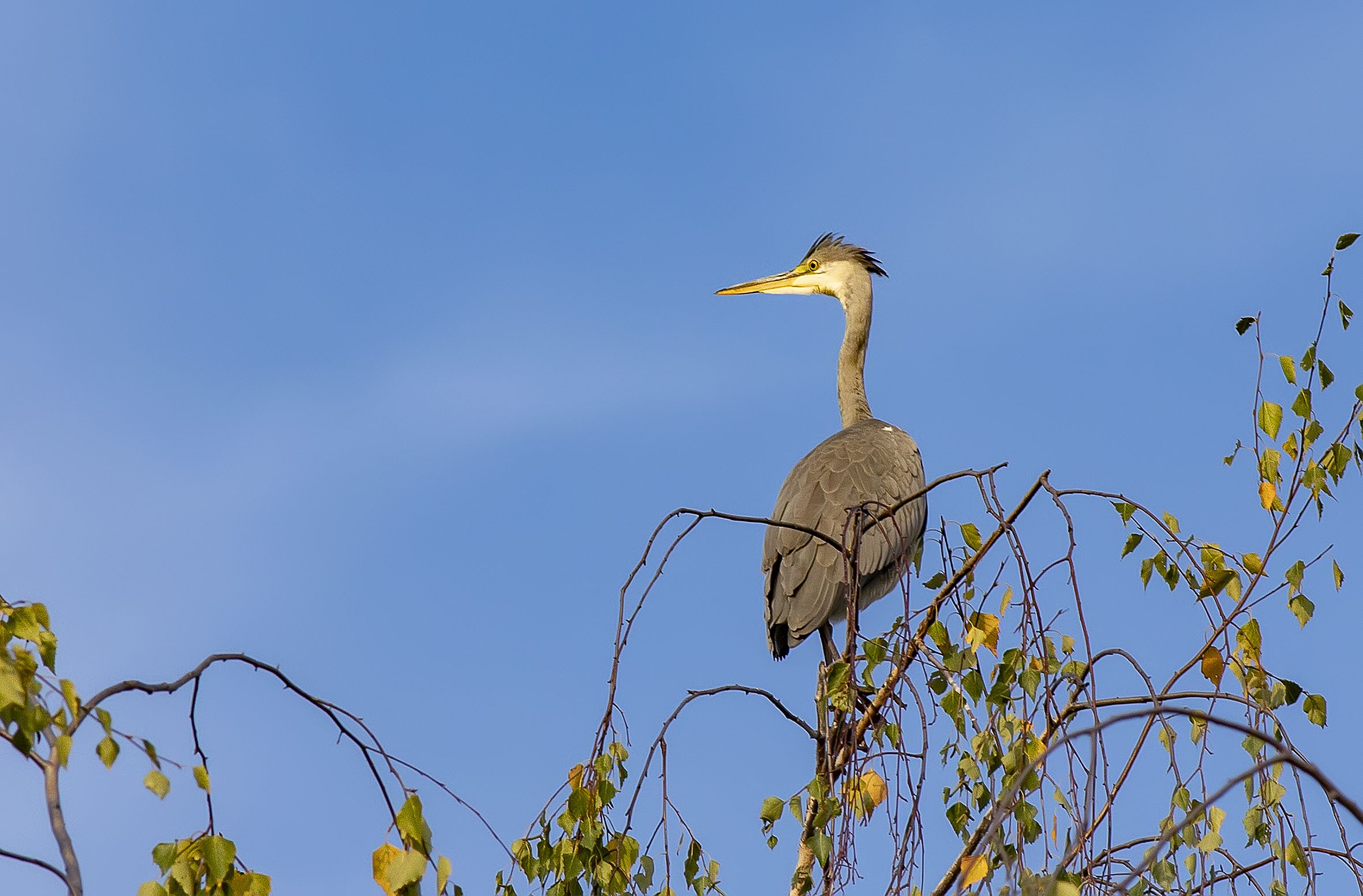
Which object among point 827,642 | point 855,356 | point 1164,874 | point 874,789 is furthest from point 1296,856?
point 855,356

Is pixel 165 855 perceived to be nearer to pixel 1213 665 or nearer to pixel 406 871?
pixel 406 871

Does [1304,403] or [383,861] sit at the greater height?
[1304,403]

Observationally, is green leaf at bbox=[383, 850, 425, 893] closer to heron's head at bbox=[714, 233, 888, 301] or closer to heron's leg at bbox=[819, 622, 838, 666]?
heron's leg at bbox=[819, 622, 838, 666]

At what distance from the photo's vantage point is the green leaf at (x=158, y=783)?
6.52 feet

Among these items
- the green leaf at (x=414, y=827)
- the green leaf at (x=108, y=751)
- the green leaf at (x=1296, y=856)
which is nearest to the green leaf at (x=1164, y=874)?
the green leaf at (x=1296, y=856)

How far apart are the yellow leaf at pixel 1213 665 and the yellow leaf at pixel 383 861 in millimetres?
1678

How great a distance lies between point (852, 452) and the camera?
260 inches

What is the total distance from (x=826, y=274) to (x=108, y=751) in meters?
7.04

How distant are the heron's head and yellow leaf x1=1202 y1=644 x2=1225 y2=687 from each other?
5.68m

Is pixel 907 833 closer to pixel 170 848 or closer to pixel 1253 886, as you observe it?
pixel 1253 886

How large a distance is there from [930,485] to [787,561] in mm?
3105

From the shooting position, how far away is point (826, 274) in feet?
28.4

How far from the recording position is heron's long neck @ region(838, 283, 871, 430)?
26.5 ft

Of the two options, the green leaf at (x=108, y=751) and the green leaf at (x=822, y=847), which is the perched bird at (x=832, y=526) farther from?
the green leaf at (x=108, y=751)
